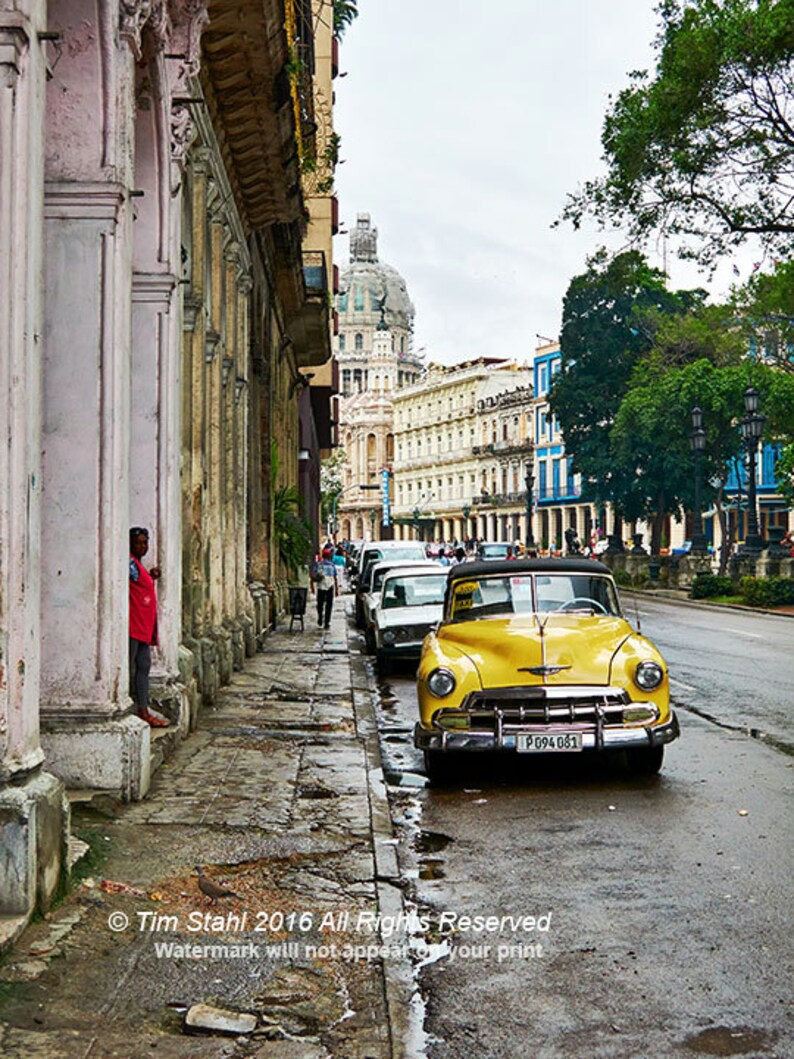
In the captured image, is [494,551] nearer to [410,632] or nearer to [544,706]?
[410,632]

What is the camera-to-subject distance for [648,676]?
30.4 ft

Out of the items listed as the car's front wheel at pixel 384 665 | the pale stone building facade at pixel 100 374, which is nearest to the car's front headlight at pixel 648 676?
the pale stone building facade at pixel 100 374

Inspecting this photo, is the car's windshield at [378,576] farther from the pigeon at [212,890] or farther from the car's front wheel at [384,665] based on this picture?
the pigeon at [212,890]

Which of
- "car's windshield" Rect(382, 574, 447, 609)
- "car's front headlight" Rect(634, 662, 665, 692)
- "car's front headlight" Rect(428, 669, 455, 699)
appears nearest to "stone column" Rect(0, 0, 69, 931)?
"car's front headlight" Rect(428, 669, 455, 699)

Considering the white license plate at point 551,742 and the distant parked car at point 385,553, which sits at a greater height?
the distant parked car at point 385,553

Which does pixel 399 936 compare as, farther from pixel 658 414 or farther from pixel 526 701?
pixel 658 414

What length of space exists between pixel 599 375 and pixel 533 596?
2030 inches

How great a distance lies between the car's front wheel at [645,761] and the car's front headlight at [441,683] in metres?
1.32

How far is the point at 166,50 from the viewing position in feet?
33.9

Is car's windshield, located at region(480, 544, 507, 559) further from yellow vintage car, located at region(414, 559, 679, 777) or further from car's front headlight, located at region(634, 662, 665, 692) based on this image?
car's front headlight, located at region(634, 662, 665, 692)

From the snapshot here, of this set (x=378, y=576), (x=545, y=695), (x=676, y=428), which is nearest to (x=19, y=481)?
(x=545, y=695)

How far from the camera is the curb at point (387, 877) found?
15.7ft

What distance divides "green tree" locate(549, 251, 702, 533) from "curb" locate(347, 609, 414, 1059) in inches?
1888

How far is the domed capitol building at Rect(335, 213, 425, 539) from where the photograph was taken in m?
159
